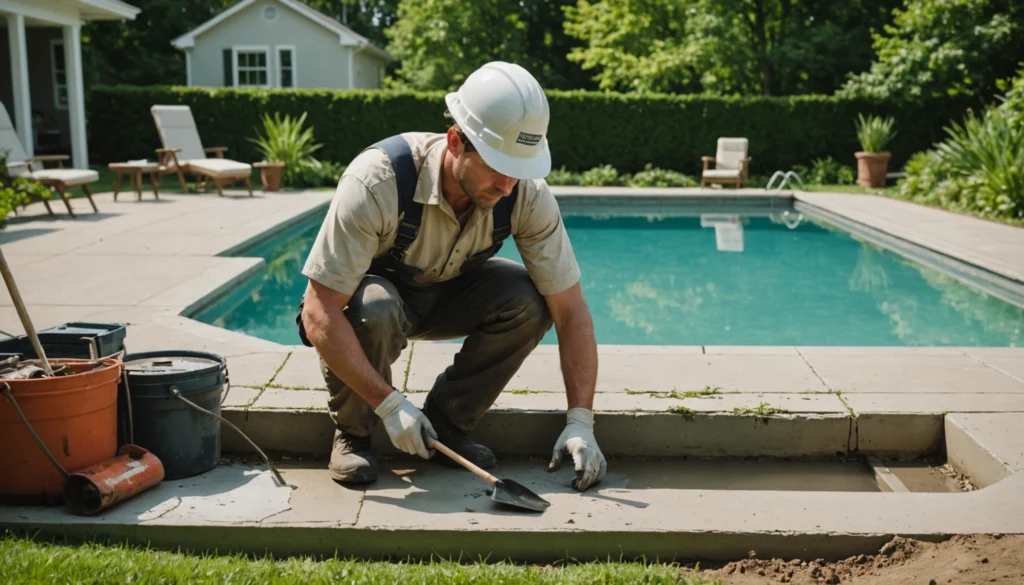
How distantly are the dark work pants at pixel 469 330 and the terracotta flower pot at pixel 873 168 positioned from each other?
40.3ft

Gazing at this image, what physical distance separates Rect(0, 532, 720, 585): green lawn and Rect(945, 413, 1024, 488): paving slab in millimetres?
1214

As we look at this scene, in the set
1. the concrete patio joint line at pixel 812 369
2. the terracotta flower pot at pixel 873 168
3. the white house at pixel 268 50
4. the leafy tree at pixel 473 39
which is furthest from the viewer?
the leafy tree at pixel 473 39

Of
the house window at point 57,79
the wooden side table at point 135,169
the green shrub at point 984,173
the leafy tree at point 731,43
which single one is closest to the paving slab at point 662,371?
the green shrub at point 984,173

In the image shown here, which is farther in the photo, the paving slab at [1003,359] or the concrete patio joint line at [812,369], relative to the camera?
the paving slab at [1003,359]

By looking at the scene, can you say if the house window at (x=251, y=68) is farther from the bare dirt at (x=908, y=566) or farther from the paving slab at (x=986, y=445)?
the bare dirt at (x=908, y=566)

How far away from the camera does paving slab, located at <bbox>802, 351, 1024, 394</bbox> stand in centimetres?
363

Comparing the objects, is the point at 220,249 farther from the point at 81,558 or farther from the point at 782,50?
the point at 782,50

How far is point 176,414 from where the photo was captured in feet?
9.30

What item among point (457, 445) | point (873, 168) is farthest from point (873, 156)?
point (457, 445)

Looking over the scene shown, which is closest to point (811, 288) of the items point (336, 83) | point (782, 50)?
point (782, 50)

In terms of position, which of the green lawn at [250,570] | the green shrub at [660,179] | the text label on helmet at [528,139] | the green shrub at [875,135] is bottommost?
the green lawn at [250,570]

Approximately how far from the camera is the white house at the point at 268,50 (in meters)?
23.2

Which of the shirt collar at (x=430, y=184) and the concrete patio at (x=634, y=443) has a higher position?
the shirt collar at (x=430, y=184)

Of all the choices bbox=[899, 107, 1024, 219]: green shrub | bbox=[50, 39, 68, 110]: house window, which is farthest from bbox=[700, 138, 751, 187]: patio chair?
bbox=[50, 39, 68, 110]: house window
